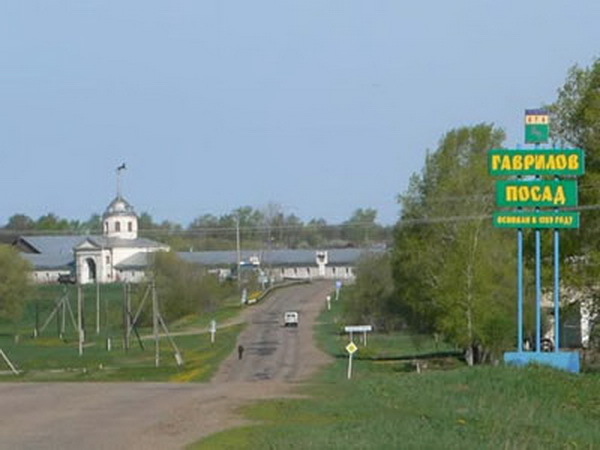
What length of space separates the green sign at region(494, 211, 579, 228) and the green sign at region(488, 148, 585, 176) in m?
1.25

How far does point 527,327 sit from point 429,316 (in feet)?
15.2

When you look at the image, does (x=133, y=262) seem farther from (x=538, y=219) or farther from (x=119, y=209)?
(x=538, y=219)

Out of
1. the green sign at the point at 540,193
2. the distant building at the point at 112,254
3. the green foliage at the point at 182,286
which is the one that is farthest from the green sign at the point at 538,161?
the distant building at the point at 112,254

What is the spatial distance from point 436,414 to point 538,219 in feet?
55.8

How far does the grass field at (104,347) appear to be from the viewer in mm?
56781

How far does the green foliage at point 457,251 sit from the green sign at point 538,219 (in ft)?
67.4

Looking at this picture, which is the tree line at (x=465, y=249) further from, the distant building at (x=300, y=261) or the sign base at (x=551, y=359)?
the distant building at (x=300, y=261)

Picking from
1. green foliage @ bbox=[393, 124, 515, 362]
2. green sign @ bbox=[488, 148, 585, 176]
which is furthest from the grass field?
green sign @ bbox=[488, 148, 585, 176]

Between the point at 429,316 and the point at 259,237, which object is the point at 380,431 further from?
the point at 259,237

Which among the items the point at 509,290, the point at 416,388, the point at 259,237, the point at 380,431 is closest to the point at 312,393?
the point at 416,388

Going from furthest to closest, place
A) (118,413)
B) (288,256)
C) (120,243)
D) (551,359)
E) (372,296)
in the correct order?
(288,256), (120,243), (372,296), (551,359), (118,413)

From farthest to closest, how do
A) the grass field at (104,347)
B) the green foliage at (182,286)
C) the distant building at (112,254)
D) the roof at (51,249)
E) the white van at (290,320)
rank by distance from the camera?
the roof at (51,249), the distant building at (112,254), the green foliage at (182,286), the white van at (290,320), the grass field at (104,347)

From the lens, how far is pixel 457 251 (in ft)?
203

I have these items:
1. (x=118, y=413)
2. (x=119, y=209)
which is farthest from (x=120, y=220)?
(x=118, y=413)
